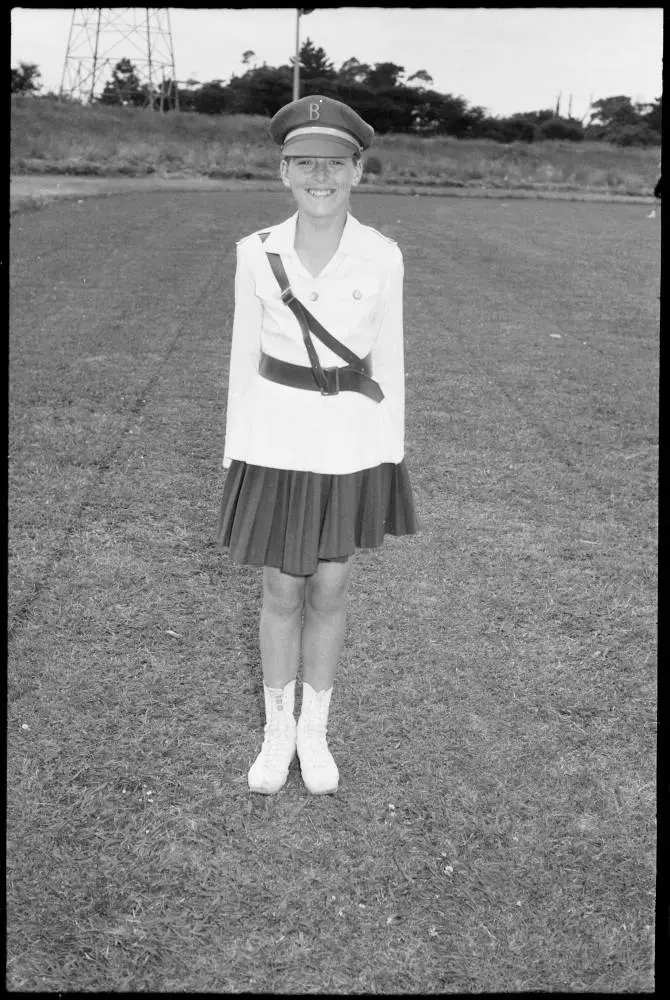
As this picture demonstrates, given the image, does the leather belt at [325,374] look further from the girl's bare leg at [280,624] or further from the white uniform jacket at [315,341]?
the girl's bare leg at [280,624]

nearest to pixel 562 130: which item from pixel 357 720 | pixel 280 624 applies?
pixel 357 720

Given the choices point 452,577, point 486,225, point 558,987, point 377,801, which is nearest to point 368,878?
point 377,801

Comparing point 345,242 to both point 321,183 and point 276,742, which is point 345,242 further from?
point 276,742

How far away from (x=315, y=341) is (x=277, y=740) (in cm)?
124

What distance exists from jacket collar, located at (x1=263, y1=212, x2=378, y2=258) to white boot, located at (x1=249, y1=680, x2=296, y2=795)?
4.33 feet

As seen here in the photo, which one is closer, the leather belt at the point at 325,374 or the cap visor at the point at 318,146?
the cap visor at the point at 318,146

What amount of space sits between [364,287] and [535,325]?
8.63m

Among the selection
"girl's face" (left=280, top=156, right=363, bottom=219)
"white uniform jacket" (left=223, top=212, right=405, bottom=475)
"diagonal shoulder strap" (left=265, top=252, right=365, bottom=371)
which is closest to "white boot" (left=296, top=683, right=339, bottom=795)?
"white uniform jacket" (left=223, top=212, right=405, bottom=475)

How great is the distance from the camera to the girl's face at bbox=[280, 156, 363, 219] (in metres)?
2.80

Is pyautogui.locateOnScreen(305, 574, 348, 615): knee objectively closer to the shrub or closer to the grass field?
the grass field

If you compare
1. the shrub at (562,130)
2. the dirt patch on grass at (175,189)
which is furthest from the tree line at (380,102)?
the dirt patch on grass at (175,189)

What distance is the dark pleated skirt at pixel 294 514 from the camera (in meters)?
2.96

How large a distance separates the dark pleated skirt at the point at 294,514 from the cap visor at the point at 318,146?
870mm

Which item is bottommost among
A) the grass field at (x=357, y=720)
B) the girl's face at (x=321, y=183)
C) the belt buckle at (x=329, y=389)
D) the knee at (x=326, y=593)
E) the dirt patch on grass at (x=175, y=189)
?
the grass field at (x=357, y=720)
